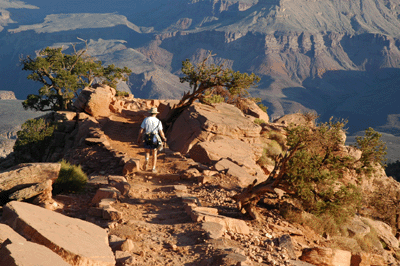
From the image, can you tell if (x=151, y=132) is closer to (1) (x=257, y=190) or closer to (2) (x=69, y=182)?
(2) (x=69, y=182)

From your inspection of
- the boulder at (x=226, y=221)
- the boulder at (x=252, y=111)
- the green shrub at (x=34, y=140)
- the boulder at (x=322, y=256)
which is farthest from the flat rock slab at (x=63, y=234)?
the boulder at (x=252, y=111)

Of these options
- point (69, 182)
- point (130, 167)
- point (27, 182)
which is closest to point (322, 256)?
point (69, 182)

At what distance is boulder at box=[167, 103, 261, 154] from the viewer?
18.1 metres

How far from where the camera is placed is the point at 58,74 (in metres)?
39.2

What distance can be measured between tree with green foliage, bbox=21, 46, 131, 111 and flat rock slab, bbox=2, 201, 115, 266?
33082 mm

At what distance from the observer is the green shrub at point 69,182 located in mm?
9773

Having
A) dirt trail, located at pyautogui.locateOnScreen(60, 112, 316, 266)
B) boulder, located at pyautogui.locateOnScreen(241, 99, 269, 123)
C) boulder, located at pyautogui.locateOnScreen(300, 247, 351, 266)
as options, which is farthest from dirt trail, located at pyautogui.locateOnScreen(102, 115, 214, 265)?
boulder, located at pyautogui.locateOnScreen(241, 99, 269, 123)

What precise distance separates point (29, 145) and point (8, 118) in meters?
163

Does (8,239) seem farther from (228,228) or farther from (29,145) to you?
(29,145)

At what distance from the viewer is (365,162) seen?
11.4 metres

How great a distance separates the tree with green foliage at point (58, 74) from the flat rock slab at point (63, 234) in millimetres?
33082

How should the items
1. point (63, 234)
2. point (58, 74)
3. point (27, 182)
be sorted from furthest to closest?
point (58, 74), point (27, 182), point (63, 234)

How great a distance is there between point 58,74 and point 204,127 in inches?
1059

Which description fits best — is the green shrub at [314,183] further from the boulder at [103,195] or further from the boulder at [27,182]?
the boulder at [27,182]
